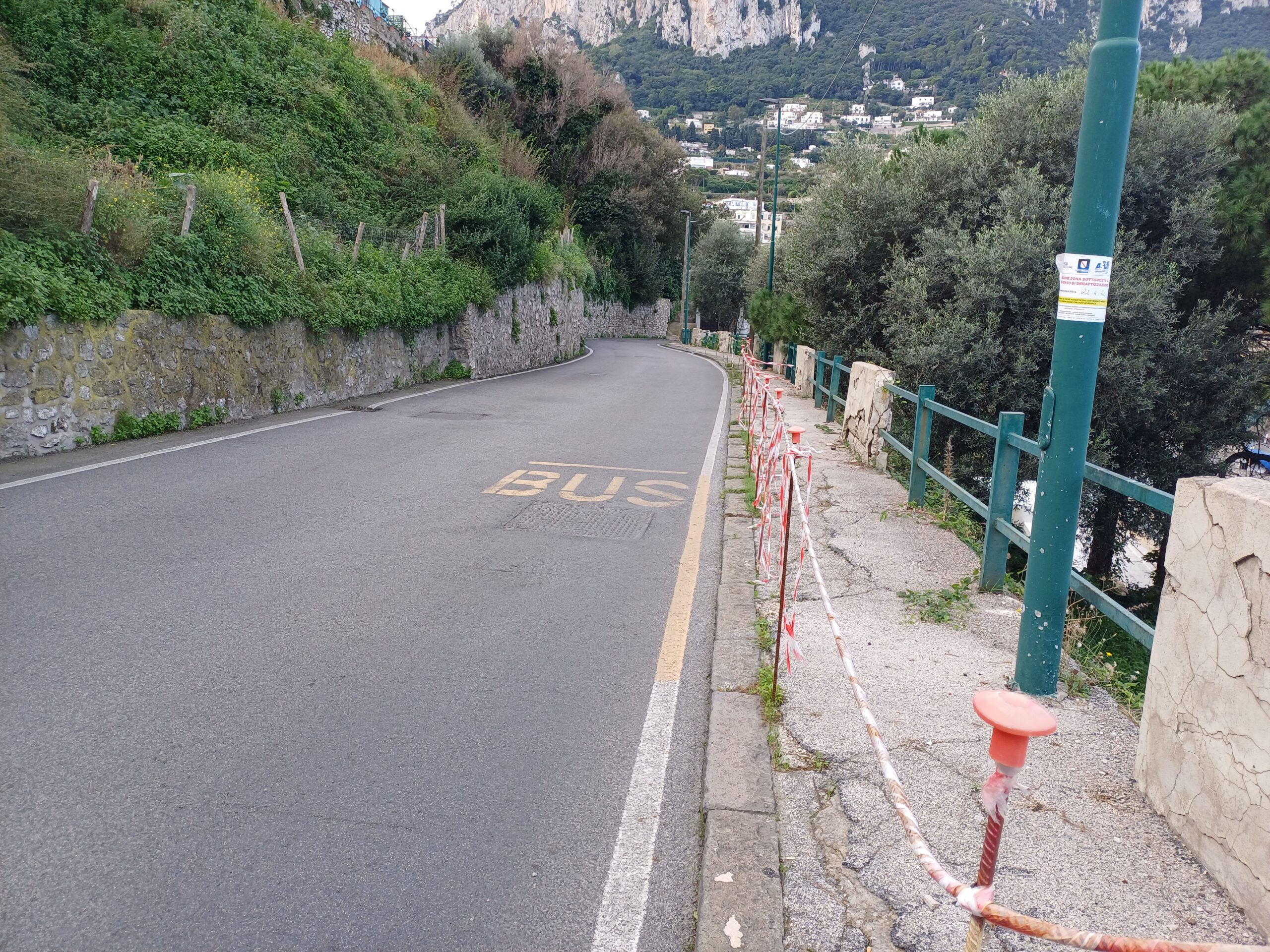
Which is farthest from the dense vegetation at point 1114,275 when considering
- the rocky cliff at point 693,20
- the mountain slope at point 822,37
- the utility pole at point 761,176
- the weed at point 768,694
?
the rocky cliff at point 693,20

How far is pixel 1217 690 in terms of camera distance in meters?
3.14

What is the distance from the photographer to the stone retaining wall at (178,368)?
1024 cm

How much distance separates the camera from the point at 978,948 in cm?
184

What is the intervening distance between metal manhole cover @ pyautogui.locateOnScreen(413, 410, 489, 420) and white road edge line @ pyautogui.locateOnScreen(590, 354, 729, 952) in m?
10.8

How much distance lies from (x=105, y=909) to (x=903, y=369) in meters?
14.0

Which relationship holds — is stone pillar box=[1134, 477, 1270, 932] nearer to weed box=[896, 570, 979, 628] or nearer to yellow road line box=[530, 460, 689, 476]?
weed box=[896, 570, 979, 628]

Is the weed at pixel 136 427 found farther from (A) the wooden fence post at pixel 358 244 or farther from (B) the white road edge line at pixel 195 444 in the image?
(A) the wooden fence post at pixel 358 244

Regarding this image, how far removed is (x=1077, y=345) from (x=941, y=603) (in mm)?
2298

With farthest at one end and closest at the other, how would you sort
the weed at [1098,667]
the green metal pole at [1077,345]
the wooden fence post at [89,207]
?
the wooden fence post at [89,207] < the weed at [1098,667] < the green metal pole at [1077,345]

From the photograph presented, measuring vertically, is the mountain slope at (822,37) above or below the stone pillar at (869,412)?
above

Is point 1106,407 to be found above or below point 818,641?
above

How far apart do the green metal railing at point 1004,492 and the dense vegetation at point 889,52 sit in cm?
1285

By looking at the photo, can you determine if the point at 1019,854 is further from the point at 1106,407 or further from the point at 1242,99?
the point at 1242,99

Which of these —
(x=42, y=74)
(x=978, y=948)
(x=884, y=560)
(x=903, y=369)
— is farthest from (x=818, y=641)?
(x=42, y=74)
